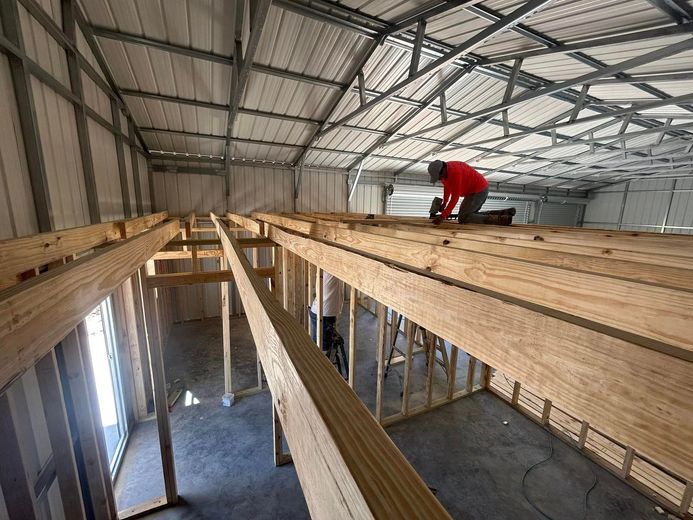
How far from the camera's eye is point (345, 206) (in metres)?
9.49

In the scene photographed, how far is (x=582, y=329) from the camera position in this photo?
1.78 ft

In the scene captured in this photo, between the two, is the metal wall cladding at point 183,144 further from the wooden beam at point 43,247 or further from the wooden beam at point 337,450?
the wooden beam at point 337,450

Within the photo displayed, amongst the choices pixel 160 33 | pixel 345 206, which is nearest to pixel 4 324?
pixel 160 33

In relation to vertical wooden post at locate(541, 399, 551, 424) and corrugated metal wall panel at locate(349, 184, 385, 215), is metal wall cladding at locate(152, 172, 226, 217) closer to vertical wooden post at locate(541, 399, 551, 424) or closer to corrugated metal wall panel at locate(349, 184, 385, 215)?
corrugated metal wall panel at locate(349, 184, 385, 215)

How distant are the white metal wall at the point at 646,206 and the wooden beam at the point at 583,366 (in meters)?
18.2

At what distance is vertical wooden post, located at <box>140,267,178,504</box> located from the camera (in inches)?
117

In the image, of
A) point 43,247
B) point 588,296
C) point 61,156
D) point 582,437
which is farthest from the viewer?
point 582,437

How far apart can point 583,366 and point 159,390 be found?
372 centimetres

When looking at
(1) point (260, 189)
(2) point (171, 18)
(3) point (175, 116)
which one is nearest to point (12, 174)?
(2) point (171, 18)

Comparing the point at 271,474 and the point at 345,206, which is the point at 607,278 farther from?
the point at 345,206

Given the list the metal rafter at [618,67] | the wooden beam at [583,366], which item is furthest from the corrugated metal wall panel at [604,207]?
the wooden beam at [583,366]

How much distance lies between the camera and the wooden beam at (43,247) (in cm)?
133

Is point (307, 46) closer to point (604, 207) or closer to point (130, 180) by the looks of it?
point (130, 180)

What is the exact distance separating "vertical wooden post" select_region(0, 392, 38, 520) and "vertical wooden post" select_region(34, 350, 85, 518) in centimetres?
20
